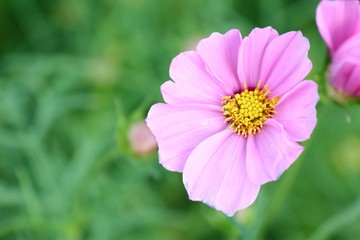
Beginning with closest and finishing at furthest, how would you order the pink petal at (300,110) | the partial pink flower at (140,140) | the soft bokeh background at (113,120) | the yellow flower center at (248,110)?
1. the pink petal at (300,110)
2. the yellow flower center at (248,110)
3. the partial pink flower at (140,140)
4. the soft bokeh background at (113,120)

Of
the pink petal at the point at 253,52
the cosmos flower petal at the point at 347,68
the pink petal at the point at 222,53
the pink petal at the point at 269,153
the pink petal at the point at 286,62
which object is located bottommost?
the pink petal at the point at 269,153

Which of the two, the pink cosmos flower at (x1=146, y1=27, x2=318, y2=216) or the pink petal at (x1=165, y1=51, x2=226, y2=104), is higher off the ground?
the pink petal at (x1=165, y1=51, x2=226, y2=104)

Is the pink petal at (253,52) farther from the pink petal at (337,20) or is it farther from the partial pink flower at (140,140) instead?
the partial pink flower at (140,140)

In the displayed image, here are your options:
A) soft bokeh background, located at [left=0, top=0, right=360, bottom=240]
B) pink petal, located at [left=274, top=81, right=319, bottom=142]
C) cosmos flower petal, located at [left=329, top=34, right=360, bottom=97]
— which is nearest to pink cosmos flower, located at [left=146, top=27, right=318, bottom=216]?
pink petal, located at [left=274, top=81, right=319, bottom=142]

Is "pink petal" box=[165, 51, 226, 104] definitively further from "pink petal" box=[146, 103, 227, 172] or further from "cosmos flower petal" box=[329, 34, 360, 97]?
"cosmos flower petal" box=[329, 34, 360, 97]

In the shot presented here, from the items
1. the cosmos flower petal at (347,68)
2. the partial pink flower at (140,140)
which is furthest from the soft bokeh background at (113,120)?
the cosmos flower petal at (347,68)

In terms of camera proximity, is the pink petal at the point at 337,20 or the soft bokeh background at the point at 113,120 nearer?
the pink petal at the point at 337,20

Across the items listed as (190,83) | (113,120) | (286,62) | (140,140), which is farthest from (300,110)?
(113,120)
